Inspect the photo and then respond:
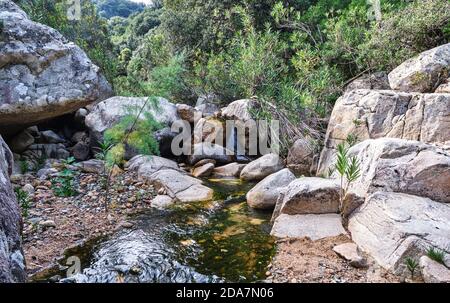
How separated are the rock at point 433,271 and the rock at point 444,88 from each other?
531 centimetres

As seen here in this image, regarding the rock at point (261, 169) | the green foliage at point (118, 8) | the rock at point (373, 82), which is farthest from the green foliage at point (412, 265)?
the green foliage at point (118, 8)

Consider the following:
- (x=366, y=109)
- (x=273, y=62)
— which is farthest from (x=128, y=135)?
(x=273, y=62)

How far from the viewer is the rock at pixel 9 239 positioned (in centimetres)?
257

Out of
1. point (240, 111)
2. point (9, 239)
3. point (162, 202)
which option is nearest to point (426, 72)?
point (240, 111)

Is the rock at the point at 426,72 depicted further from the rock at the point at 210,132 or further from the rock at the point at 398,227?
the rock at the point at 210,132

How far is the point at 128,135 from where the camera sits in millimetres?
6871

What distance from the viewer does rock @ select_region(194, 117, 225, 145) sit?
1109cm

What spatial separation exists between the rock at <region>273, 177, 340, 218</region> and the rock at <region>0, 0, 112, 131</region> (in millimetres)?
5262

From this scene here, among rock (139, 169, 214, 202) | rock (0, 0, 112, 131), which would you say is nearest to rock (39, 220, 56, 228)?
rock (139, 169, 214, 202)

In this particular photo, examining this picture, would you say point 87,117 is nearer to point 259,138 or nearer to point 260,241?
point 259,138

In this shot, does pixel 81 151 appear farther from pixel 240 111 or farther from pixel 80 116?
pixel 240 111

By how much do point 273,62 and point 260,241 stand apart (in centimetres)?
751

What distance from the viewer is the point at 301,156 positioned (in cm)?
968

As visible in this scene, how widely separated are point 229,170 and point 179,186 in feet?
7.10
